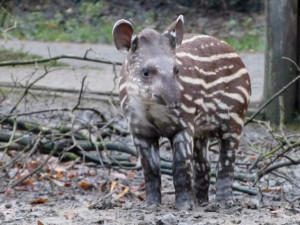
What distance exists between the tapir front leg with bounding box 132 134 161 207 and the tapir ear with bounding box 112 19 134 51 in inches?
24.2

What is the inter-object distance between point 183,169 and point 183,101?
1.58ft

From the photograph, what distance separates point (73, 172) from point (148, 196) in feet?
7.10

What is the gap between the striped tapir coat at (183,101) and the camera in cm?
601

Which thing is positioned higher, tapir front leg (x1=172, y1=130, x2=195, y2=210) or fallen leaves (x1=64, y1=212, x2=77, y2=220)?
tapir front leg (x1=172, y1=130, x2=195, y2=210)

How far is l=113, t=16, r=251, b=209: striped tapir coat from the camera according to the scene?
19.7ft

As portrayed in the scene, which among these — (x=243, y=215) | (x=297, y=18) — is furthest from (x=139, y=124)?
(x=297, y=18)

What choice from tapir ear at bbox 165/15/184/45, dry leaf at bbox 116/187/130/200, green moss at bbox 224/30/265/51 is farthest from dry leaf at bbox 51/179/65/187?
green moss at bbox 224/30/265/51

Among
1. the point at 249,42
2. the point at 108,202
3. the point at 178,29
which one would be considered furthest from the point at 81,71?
the point at 178,29

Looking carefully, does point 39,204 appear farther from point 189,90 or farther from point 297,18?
point 297,18

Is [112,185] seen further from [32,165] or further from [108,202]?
[108,202]

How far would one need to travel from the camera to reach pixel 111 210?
650 cm

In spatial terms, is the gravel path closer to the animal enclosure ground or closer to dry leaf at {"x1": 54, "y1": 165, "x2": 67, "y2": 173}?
the animal enclosure ground

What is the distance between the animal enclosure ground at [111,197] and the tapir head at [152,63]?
29.6 inches

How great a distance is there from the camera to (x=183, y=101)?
6.19 meters
